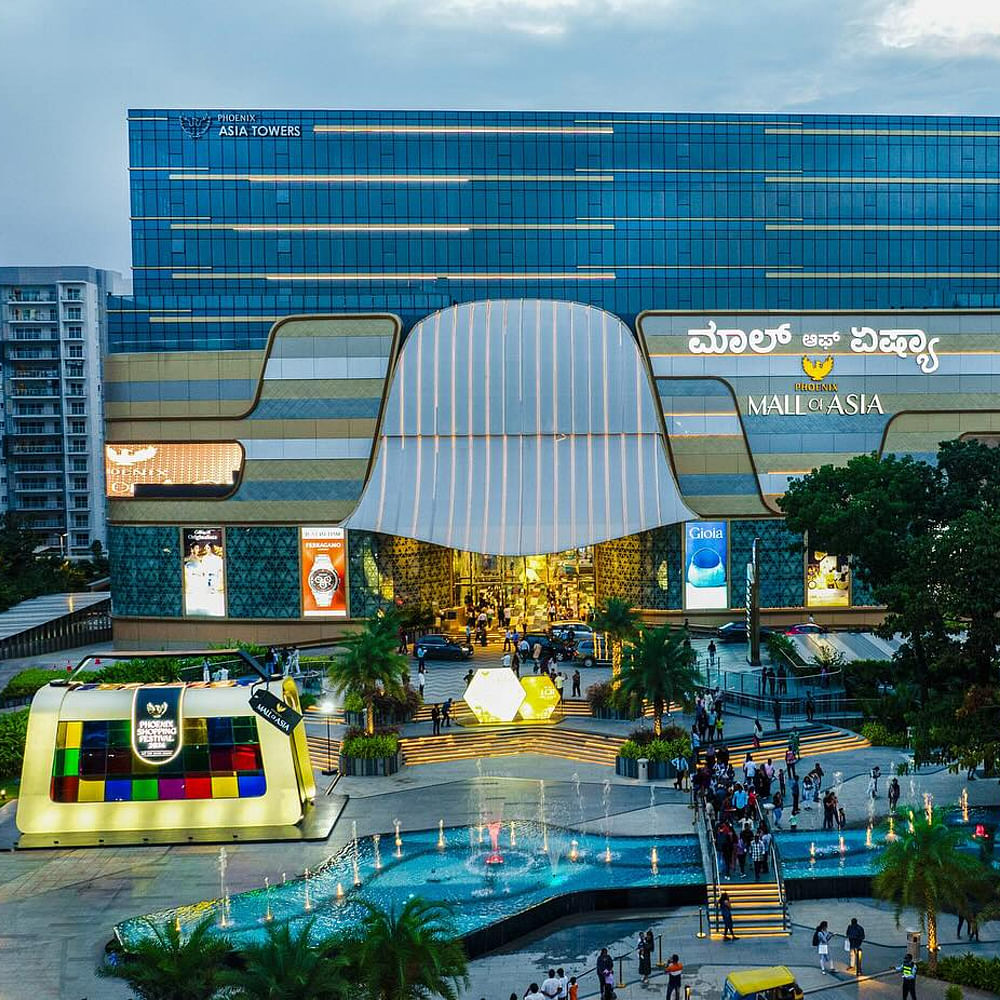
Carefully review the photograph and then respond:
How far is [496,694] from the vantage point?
47.2 m

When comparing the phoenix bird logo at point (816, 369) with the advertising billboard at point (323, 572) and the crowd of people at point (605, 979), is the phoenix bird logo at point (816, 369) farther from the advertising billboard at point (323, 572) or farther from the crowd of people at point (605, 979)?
the crowd of people at point (605, 979)

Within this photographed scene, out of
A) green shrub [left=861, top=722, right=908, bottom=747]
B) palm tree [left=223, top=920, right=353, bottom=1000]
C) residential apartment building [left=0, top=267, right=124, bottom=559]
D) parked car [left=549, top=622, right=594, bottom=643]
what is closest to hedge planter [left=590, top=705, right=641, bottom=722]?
green shrub [left=861, top=722, right=908, bottom=747]

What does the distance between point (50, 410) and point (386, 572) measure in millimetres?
69742

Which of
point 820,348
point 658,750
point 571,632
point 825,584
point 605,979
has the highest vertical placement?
point 820,348

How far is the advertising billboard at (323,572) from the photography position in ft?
211

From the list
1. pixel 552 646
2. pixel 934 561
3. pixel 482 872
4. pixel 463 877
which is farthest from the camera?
pixel 552 646

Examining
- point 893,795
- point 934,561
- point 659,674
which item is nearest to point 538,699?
point 659,674

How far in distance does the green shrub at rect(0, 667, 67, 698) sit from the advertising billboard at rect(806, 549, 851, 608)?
41822 mm

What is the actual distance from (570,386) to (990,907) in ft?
136

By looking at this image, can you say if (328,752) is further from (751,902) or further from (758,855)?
(751,902)

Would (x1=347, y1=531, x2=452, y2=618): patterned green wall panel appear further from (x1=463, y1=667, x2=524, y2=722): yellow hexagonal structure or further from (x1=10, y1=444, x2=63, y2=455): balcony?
(x1=10, y1=444, x2=63, y2=455): balcony

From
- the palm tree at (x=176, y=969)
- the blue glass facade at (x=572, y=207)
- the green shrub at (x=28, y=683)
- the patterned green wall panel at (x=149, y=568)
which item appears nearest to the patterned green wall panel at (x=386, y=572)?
the patterned green wall panel at (x=149, y=568)

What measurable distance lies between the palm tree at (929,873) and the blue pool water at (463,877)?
6606 millimetres

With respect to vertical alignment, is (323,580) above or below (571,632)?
above
